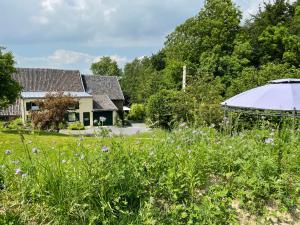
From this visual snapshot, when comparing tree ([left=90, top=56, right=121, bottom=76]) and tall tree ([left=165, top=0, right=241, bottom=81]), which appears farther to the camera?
tree ([left=90, top=56, right=121, bottom=76])

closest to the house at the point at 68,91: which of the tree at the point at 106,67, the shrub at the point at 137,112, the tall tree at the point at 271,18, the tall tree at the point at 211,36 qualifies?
the shrub at the point at 137,112

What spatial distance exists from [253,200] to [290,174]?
501 mm

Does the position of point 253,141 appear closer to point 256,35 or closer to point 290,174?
point 290,174

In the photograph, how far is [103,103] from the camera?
3666 cm

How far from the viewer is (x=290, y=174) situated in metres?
2.89

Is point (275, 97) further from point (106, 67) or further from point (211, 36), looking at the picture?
point (106, 67)

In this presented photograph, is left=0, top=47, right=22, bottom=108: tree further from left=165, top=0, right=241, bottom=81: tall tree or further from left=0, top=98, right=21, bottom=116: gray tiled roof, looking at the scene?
left=165, top=0, right=241, bottom=81: tall tree

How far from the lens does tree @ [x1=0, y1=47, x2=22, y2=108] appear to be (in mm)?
19892

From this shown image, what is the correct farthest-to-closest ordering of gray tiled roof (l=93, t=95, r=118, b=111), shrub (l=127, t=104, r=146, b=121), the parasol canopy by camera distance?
shrub (l=127, t=104, r=146, b=121) → gray tiled roof (l=93, t=95, r=118, b=111) → the parasol canopy

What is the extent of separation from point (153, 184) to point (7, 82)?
19874 mm

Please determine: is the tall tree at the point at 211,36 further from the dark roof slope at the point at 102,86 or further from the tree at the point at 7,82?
the dark roof slope at the point at 102,86

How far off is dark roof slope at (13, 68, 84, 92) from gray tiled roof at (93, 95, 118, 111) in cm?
212

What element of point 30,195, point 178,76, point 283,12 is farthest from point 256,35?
point 30,195

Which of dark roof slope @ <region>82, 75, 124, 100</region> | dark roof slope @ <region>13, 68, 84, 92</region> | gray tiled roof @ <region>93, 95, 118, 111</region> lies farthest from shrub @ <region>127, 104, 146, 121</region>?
dark roof slope @ <region>13, 68, 84, 92</region>
